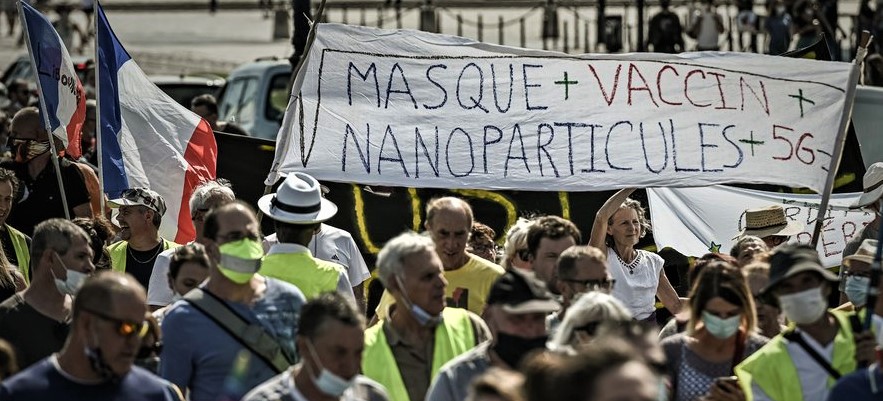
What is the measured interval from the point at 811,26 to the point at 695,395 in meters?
10.6

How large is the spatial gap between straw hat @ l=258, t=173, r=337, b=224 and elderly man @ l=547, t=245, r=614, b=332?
41.6 inches

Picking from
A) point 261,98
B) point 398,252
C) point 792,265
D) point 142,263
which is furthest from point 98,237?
point 261,98

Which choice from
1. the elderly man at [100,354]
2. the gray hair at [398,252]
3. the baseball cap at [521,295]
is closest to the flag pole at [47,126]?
the gray hair at [398,252]

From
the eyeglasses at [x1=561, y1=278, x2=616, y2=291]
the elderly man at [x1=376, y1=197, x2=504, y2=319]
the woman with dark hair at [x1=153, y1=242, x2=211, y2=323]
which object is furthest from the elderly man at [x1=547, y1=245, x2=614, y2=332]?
the woman with dark hair at [x1=153, y1=242, x2=211, y2=323]

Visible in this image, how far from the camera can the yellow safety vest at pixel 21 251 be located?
27.3 ft

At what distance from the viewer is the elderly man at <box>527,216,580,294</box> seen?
724 centimetres

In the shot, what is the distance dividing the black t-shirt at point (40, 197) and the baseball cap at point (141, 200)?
99 cm

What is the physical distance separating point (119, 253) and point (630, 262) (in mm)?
2438

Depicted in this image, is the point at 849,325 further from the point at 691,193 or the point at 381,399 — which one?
the point at 691,193

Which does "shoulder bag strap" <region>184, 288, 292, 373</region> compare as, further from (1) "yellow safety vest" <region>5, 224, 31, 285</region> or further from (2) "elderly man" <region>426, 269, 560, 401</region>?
(1) "yellow safety vest" <region>5, 224, 31, 285</region>

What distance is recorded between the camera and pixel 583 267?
264 inches

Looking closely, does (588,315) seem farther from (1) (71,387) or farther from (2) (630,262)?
(2) (630,262)

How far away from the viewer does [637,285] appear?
8328 mm

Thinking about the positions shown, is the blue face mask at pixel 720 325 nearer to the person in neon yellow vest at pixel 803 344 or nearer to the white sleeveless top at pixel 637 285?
the person in neon yellow vest at pixel 803 344
